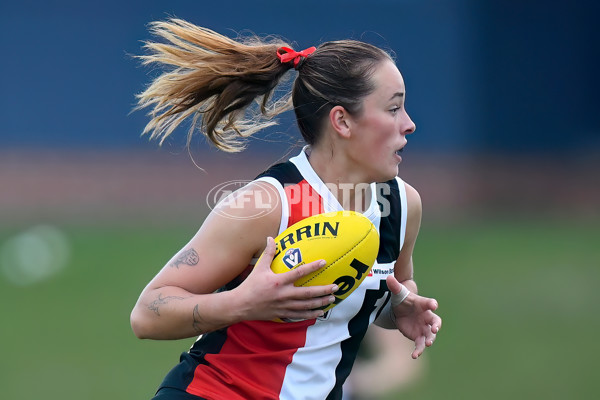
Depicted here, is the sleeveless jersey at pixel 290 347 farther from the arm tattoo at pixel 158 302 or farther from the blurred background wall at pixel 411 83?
the blurred background wall at pixel 411 83

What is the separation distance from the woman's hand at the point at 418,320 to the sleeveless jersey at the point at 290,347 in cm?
12

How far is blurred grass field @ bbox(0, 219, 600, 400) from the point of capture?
612cm

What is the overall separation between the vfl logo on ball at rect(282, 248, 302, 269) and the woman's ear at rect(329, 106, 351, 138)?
584mm

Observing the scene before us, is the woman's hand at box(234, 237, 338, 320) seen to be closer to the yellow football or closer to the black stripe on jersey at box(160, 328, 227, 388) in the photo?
the yellow football

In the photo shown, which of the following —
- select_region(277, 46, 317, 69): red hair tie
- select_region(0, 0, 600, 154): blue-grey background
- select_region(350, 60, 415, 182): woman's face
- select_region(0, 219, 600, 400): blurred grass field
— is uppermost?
select_region(277, 46, 317, 69): red hair tie

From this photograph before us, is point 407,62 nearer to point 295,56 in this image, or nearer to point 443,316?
point 443,316

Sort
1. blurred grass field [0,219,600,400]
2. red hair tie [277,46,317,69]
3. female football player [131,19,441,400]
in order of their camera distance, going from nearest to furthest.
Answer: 1. female football player [131,19,441,400]
2. red hair tie [277,46,317,69]
3. blurred grass field [0,219,600,400]

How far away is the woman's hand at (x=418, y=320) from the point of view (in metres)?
3.10

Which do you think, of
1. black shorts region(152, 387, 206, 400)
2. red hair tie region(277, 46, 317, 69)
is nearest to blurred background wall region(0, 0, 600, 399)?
red hair tie region(277, 46, 317, 69)

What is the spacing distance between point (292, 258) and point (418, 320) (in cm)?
73

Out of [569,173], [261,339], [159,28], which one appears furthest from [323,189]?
[569,173]

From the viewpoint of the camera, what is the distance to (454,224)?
47.1ft

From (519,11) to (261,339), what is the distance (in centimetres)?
1624

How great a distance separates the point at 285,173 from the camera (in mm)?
3021
